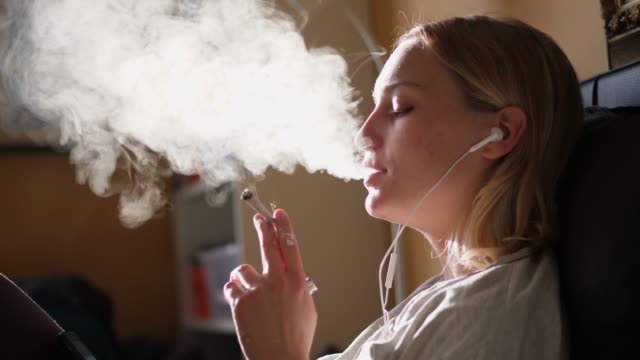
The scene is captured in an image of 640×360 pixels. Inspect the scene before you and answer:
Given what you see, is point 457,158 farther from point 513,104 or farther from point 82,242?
point 82,242

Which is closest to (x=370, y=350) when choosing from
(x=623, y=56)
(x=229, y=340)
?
(x=623, y=56)

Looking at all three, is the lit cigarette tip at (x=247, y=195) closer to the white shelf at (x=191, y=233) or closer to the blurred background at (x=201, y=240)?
the blurred background at (x=201, y=240)

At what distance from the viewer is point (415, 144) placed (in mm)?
1040

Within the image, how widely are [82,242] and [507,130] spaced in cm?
256

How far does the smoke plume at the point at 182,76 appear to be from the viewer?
1.66 m

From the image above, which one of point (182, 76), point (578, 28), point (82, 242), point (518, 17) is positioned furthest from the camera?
point (82, 242)

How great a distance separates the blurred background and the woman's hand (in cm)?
68

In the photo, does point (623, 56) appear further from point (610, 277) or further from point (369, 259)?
point (369, 259)

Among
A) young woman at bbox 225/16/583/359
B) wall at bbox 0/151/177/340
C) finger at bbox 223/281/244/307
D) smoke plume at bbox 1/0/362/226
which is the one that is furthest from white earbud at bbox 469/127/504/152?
wall at bbox 0/151/177/340

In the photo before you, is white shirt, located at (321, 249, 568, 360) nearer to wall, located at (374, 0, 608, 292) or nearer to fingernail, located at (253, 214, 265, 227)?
fingernail, located at (253, 214, 265, 227)

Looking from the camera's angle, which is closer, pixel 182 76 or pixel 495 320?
pixel 495 320

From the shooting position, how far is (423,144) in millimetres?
1038

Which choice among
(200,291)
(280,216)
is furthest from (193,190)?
(280,216)

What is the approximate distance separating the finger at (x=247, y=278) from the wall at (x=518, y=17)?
2.39ft
